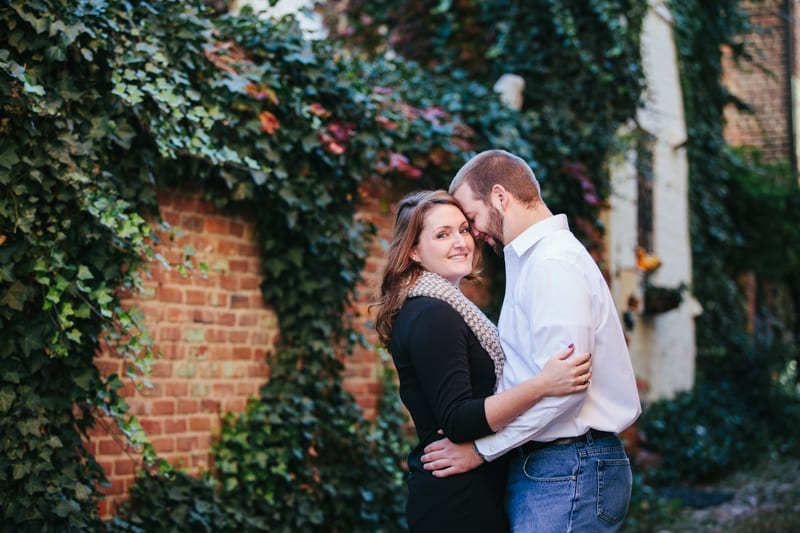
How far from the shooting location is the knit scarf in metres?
2.57

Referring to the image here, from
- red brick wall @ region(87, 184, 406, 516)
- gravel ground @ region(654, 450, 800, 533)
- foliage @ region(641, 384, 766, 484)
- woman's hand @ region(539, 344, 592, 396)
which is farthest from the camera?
foliage @ region(641, 384, 766, 484)

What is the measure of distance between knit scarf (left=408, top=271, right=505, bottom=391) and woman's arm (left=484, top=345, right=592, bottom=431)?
265 mm

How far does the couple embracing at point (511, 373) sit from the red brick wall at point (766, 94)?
42.3 feet

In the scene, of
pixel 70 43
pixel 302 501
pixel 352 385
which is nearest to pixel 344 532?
pixel 302 501

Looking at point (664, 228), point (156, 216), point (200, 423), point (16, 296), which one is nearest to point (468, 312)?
point (16, 296)

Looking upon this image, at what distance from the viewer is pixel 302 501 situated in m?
4.83

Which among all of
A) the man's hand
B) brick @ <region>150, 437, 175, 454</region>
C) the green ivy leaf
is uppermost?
the green ivy leaf

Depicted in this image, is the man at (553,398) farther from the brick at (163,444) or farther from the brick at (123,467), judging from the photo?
the brick at (163,444)

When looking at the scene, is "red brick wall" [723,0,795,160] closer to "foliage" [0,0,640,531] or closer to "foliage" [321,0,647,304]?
"foliage" [321,0,647,304]

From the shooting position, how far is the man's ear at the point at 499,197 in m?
2.62

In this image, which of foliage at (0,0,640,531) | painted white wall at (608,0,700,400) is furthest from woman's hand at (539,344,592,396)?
painted white wall at (608,0,700,400)

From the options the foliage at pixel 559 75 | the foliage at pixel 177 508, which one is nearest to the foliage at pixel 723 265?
the foliage at pixel 559 75

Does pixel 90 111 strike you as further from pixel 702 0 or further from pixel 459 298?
pixel 702 0

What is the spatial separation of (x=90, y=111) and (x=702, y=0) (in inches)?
347
